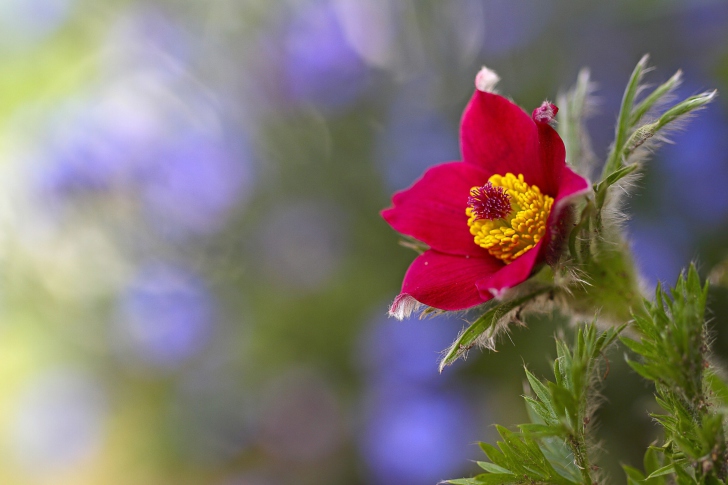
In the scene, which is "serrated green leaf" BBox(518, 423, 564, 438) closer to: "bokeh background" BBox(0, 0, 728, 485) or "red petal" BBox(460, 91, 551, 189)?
"red petal" BBox(460, 91, 551, 189)

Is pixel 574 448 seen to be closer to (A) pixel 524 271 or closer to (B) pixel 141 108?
(A) pixel 524 271

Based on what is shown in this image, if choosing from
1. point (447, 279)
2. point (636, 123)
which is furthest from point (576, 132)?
point (447, 279)

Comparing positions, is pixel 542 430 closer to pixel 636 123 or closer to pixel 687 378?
pixel 687 378

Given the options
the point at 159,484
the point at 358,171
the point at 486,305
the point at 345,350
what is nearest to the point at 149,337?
the point at 159,484

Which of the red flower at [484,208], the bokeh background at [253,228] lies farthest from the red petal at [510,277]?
the bokeh background at [253,228]

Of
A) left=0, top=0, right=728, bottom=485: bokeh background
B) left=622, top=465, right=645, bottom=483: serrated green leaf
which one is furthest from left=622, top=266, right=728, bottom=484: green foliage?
left=0, top=0, right=728, bottom=485: bokeh background

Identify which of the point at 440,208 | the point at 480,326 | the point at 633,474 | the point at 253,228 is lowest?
the point at 633,474

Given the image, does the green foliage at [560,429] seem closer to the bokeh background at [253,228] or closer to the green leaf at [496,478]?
the green leaf at [496,478]
